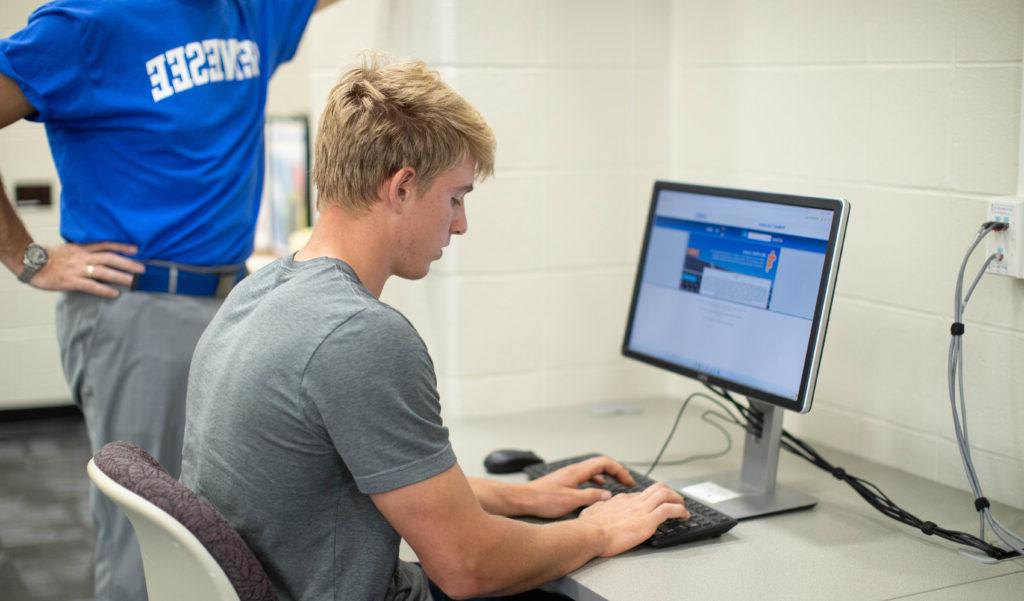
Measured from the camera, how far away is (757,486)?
1.90 metres

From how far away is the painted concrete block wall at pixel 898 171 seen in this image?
185 cm

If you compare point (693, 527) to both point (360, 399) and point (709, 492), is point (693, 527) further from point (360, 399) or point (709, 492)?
point (360, 399)

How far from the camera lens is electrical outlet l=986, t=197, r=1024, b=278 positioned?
1.76 metres

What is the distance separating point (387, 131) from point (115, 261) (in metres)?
0.88

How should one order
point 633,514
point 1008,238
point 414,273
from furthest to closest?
point 1008,238
point 633,514
point 414,273

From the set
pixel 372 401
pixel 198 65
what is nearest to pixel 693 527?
pixel 372 401

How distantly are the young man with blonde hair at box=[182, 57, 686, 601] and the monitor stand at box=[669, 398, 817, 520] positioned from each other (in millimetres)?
290

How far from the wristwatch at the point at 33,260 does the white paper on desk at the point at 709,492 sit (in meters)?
1.30

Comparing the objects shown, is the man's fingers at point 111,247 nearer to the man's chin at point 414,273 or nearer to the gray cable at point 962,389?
the man's chin at point 414,273

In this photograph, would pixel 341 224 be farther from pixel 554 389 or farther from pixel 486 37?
pixel 554 389

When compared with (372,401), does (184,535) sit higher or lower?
lower

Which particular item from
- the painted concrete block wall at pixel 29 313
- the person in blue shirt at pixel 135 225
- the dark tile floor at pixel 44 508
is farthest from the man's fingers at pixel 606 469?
the painted concrete block wall at pixel 29 313

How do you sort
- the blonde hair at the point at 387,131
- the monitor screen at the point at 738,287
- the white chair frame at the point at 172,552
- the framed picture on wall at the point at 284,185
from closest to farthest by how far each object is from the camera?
the white chair frame at the point at 172,552
the blonde hair at the point at 387,131
the monitor screen at the point at 738,287
the framed picture on wall at the point at 284,185

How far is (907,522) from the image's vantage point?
1743 millimetres
